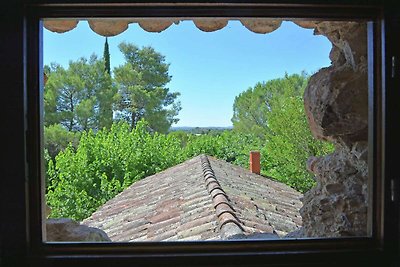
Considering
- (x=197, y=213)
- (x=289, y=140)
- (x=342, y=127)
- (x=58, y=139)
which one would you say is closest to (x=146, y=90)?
(x=58, y=139)

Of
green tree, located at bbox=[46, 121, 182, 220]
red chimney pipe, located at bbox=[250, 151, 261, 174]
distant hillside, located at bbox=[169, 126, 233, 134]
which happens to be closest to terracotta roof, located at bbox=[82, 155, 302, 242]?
red chimney pipe, located at bbox=[250, 151, 261, 174]

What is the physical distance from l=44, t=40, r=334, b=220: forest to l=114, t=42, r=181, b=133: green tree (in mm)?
24

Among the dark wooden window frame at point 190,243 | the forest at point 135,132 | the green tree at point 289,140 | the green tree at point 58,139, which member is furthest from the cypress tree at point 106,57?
the dark wooden window frame at point 190,243

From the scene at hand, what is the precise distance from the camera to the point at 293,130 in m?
8.20

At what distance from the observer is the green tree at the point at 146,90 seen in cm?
1059

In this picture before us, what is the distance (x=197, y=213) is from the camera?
9.74ft

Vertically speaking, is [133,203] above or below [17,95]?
below

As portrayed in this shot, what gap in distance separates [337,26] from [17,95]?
0.92m

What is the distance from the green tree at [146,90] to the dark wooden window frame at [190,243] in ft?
31.7

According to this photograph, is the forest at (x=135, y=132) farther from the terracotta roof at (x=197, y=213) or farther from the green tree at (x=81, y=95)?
the terracotta roof at (x=197, y=213)

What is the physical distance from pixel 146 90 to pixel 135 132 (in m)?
1.90

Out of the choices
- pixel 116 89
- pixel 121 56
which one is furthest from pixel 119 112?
pixel 121 56

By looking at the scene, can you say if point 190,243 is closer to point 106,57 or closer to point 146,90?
point 146,90

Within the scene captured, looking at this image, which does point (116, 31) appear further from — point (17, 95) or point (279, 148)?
point (279, 148)
